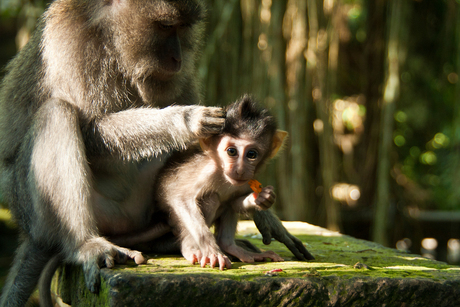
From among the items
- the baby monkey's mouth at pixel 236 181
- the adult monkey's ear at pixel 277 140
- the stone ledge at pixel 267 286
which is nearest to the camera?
the stone ledge at pixel 267 286

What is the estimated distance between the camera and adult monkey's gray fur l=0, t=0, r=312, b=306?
3393 millimetres

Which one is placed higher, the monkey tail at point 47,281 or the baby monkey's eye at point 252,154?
the baby monkey's eye at point 252,154

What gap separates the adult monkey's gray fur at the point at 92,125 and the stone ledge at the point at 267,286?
34 cm

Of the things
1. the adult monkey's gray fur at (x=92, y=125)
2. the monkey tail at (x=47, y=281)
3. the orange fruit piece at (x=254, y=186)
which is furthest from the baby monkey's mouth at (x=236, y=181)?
the monkey tail at (x=47, y=281)

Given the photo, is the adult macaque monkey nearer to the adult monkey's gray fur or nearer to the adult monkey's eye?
the adult monkey's gray fur

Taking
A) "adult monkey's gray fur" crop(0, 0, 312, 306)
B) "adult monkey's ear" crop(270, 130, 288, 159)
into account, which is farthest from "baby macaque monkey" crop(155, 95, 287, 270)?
"adult monkey's gray fur" crop(0, 0, 312, 306)

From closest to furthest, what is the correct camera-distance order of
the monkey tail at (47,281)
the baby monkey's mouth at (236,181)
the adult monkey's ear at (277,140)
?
the monkey tail at (47,281) → the baby monkey's mouth at (236,181) → the adult monkey's ear at (277,140)

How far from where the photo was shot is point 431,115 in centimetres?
959

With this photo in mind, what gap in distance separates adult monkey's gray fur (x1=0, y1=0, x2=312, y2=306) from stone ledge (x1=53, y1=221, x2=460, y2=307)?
34 centimetres

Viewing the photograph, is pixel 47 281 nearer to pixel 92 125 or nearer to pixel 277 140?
pixel 92 125

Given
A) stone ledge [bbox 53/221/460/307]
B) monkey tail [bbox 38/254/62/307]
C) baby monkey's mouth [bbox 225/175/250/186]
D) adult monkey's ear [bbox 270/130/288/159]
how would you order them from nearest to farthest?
stone ledge [bbox 53/221/460/307]
monkey tail [bbox 38/254/62/307]
baby monkey's mouth [bbox 225/175/250/186]
adult monkey's ear [bbox 270/130/288/159]

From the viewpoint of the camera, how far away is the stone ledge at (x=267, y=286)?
268cm

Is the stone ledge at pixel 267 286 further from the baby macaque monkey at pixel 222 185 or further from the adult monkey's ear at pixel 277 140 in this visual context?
the adult monkey's ear at pixel 277 140

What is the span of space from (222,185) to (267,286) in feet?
3.38
